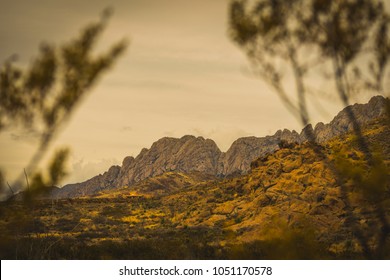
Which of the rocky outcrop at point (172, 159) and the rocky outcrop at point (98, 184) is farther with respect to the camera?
the rocky outcrop at point (98, 184)

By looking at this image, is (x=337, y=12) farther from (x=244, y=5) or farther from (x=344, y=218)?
(x=344, y=218)

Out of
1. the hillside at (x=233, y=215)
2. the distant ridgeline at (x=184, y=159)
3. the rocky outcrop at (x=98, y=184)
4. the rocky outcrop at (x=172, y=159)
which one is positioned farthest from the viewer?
the rocky outcrop at (x=98, y=184)

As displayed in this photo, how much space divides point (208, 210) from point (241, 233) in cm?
1276

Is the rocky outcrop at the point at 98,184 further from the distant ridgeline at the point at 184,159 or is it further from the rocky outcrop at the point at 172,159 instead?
the rocky outcrop at the point at 172,159

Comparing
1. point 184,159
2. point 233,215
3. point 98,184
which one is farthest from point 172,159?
point 233,215

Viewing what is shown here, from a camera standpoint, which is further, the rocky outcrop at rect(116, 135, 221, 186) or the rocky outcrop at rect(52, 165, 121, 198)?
the rocky outcrop at rect(52, 165, 121, 198)

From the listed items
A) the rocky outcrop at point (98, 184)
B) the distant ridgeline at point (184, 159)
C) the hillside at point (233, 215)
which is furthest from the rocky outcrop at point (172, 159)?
the hillside at point (233, 215)

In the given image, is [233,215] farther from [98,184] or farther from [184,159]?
[98,184]

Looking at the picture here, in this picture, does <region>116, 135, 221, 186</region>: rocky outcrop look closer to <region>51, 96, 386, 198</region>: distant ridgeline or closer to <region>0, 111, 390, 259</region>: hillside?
<region>51, 96, 386, 198</region>: distant ridgeline

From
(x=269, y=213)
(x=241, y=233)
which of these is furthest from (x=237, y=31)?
(x=269, y=213)

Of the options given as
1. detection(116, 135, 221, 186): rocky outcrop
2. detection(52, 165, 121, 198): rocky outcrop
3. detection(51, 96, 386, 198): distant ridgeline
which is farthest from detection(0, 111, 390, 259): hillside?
detection(52, 165, 121, 198): rocky outcrop

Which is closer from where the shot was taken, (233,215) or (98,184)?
(233,215)

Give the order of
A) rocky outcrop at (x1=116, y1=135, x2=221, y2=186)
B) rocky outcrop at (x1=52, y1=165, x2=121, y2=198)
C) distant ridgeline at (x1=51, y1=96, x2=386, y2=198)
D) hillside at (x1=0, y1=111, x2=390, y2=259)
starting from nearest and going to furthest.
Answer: hillside at (x1=0, y1=111, x2=390, y2=259)
distant ridgeline at (x1=51, y1=96, x2=386, y2=198)
rocky outcrop at (x1=116, y1=135, x2=221, y2=186)
rocky outcrop at (x1=52, y1=165, x2=121, y2=198)

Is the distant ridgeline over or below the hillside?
over
